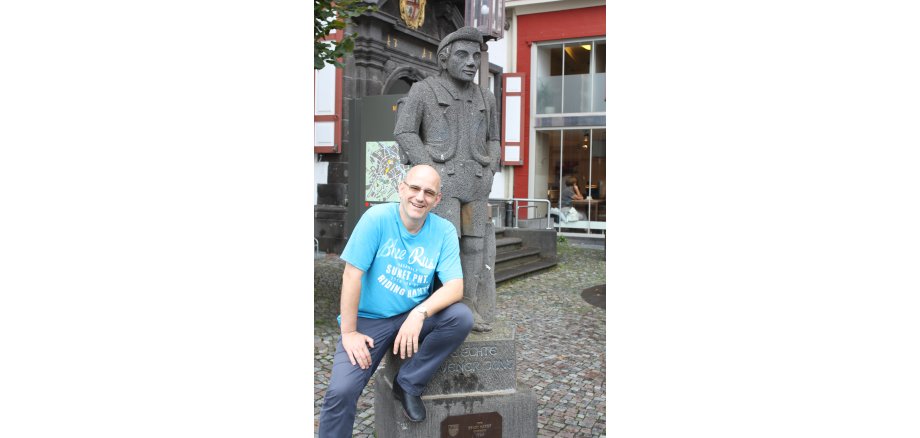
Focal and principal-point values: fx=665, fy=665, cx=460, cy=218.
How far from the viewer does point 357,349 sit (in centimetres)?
260

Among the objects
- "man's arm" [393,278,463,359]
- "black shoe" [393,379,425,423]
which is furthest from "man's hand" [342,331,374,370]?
"black shoe" [393,379,425,423]

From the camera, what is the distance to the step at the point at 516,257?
9.15m

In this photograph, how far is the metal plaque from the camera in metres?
2.94

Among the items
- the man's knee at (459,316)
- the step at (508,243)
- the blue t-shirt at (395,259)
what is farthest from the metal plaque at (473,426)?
the step at (508,243)

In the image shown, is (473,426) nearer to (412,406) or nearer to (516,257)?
(412,406)

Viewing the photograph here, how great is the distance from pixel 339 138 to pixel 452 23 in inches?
134

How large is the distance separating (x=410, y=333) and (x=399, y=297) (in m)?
0.17

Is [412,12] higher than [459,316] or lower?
higher

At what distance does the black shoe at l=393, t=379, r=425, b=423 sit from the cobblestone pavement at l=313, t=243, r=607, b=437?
0.58 metres

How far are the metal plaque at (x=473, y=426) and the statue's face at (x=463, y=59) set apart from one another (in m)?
1.60

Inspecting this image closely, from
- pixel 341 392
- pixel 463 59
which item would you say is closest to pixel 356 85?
pixel 463 59

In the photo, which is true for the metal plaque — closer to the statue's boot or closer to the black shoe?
the black shoe

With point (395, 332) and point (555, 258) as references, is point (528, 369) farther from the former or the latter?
point (555, 258)

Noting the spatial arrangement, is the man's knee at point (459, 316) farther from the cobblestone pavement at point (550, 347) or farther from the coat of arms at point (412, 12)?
the coat of arms at point (412, 12)
